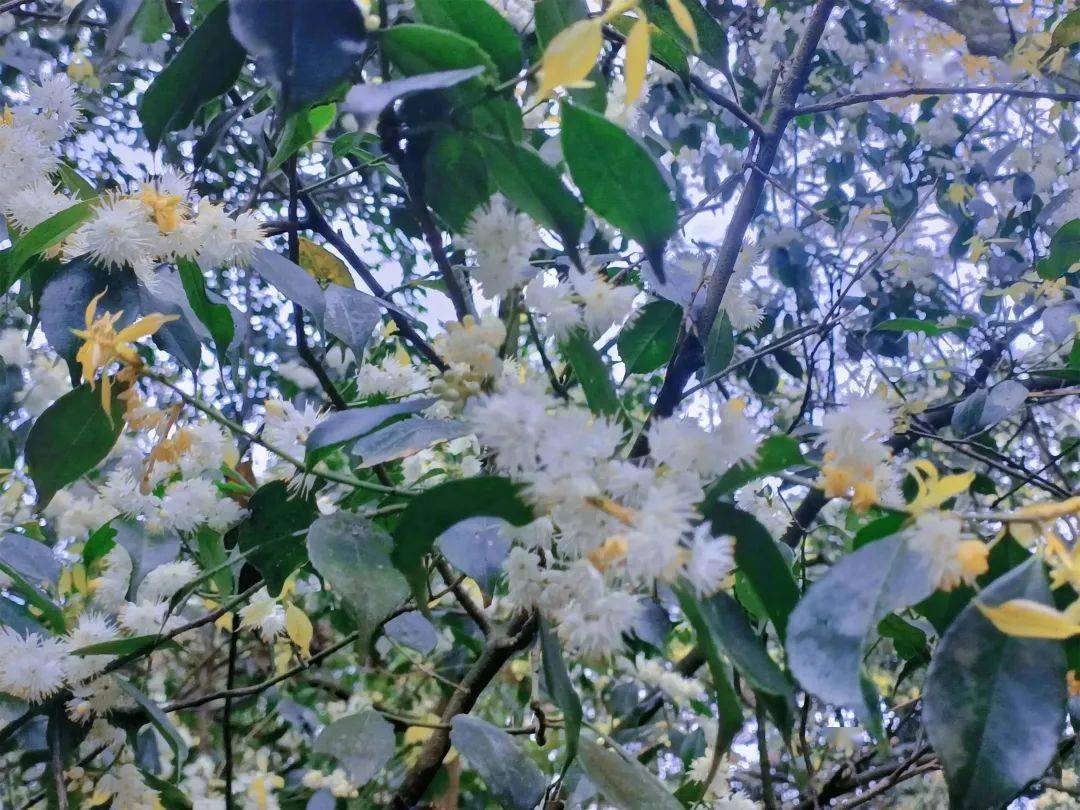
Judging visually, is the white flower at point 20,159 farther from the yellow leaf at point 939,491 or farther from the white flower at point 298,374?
the white flower at point 298,374

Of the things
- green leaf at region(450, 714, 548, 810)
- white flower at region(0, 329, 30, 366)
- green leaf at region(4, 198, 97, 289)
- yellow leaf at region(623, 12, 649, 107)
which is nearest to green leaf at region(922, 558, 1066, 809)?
yellow leaf at region(623, 12, 649, 107)

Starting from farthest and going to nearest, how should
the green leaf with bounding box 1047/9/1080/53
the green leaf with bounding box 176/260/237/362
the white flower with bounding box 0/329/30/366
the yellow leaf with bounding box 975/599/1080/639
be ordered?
the white flower with bounding box 0/329/30/366
the green leaf with bounding box 1047/9/1080/53
the green leaf with bounding box 176/260/237/362
the yellow leaf with bounding box 975/599/1080/639

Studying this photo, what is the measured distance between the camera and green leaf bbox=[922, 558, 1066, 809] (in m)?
0.33

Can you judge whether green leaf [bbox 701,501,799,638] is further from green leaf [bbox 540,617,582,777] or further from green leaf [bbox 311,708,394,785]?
green leaf [bbox 311,708,394,785]

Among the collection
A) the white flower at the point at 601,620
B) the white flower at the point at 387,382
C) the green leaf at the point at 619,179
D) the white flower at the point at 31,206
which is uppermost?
the green leaf at the point at 619,179

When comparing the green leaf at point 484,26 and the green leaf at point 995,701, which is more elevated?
the green leaf at point 484,26

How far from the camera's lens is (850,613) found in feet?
1.08

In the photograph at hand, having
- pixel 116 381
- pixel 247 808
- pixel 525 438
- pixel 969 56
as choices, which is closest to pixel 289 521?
pixel 116 381

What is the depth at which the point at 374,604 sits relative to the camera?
43cm

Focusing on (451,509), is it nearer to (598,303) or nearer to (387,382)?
(598,303)

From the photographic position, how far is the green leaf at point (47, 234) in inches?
19.0

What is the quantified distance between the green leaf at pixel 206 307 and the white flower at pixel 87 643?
25 centimetres

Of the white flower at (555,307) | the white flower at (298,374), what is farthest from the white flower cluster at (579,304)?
the white flower at (298,374)

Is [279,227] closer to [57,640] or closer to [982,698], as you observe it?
[57,640]
